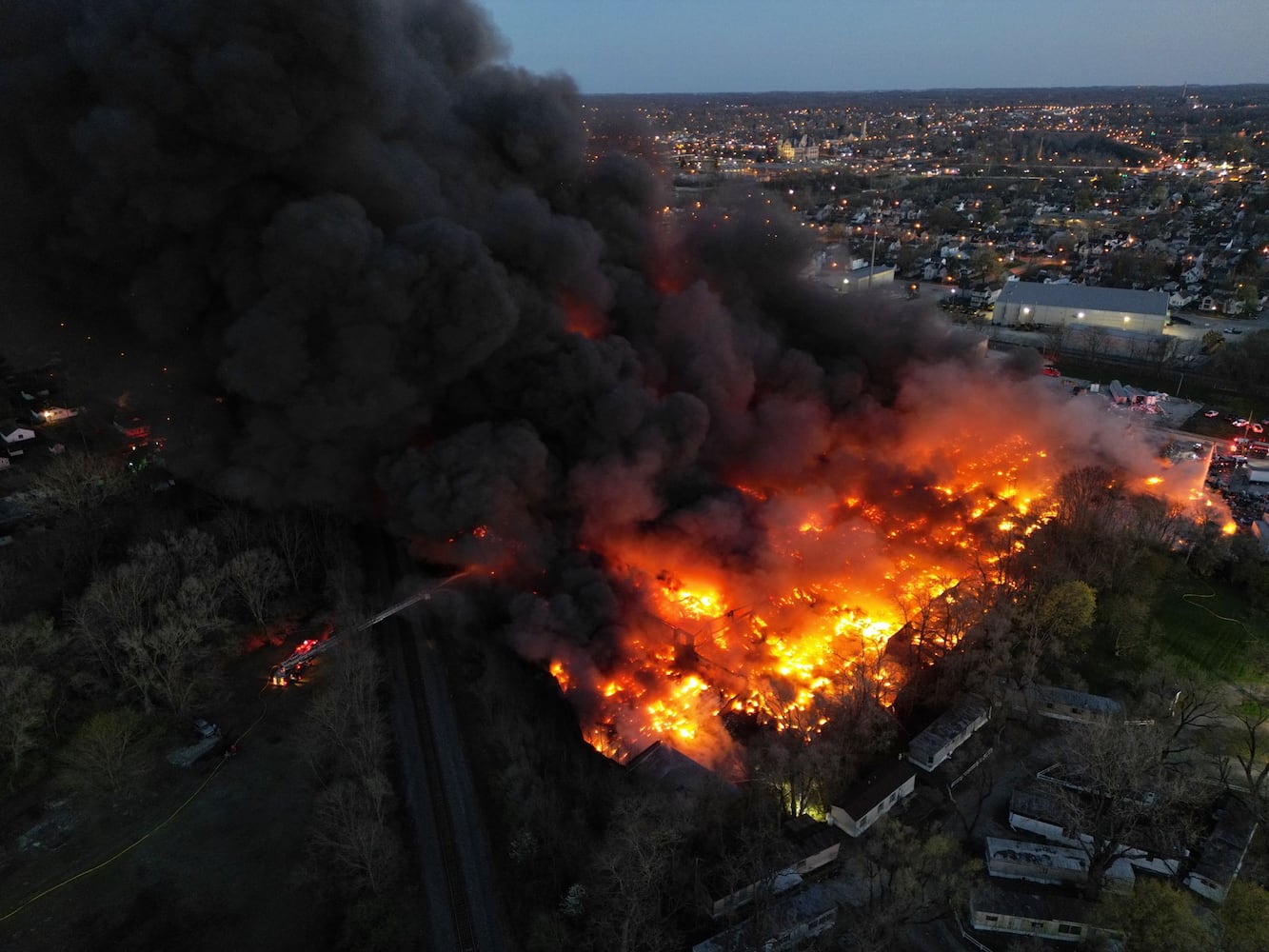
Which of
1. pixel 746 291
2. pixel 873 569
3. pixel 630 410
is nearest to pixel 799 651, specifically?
pixel 873 569

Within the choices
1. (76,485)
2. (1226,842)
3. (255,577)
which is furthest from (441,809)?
(76,485)

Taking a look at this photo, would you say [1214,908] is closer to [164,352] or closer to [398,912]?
[398,912]

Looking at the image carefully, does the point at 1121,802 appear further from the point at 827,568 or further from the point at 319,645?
the point at 319,645

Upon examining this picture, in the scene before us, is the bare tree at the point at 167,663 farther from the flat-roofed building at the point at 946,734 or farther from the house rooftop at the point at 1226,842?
the house rooftop at the point at 1226,842

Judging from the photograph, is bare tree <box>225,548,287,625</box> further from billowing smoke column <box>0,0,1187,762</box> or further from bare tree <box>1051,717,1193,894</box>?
bare tree <box>1051,717,1193,894</box>

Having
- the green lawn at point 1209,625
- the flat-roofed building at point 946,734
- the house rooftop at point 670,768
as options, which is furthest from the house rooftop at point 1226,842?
the house rooftop at point 670,768

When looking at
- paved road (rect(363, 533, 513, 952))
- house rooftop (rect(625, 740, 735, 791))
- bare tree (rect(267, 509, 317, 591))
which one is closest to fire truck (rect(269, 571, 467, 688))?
paved road (rect(363, 533, 513, 952))
